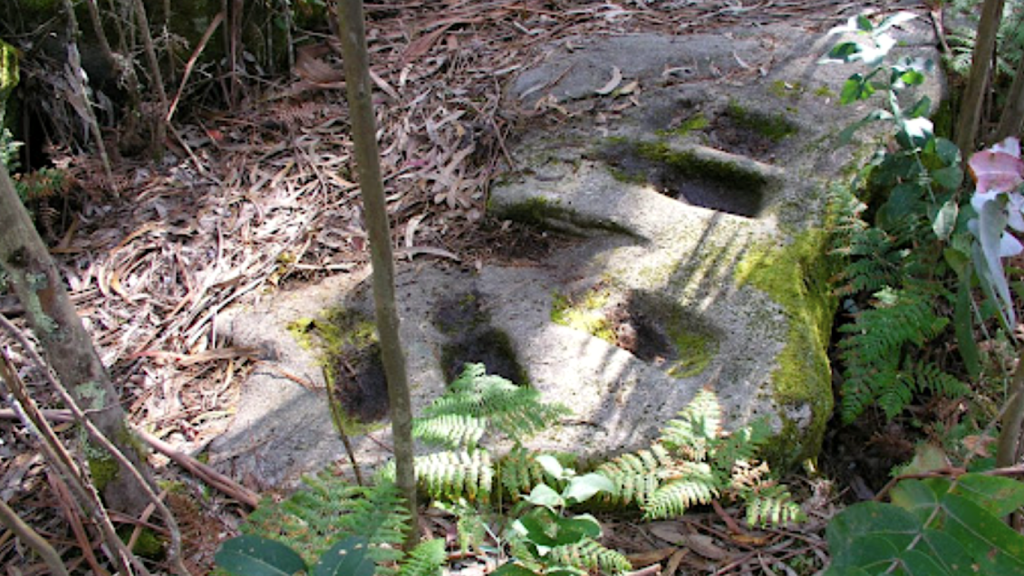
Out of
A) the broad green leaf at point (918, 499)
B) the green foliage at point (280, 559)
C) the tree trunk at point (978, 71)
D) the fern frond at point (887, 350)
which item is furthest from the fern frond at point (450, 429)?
the tree trunk at point (978, 71)

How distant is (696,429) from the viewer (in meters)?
2.29

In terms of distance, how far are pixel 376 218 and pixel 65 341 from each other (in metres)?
0.91

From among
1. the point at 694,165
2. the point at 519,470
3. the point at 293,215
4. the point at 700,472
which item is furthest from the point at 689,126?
the point at 519,470

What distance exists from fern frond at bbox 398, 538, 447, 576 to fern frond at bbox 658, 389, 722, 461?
841 millimetres

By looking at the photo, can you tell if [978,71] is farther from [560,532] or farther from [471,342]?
[560,532]

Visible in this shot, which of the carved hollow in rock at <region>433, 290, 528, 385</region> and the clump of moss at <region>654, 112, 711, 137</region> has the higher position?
the clump of moss at <region>654, 112, 711, 137</region>

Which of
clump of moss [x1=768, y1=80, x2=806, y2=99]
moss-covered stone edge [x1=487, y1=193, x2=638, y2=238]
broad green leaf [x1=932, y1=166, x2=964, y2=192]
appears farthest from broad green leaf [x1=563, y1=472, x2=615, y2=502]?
clump of moss [x1=768, y1=80, x2=806, y2=99]

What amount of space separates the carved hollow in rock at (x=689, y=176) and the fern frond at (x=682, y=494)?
58.4 inches

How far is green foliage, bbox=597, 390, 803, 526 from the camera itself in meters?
2.17

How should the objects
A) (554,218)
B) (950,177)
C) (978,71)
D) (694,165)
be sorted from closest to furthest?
(950,177)
(978,71)
(554,218)
(694,165)

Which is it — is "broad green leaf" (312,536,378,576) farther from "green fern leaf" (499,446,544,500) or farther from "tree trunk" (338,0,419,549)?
"green fern leaf" (499,446,544,500)

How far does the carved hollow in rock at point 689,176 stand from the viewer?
343cm

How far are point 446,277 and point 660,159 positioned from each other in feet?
3.71

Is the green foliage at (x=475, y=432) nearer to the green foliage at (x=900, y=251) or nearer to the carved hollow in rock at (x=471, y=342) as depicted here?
the carved hollow in rock at (x=471, y=342)
